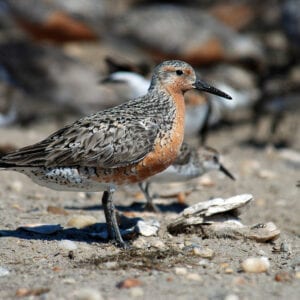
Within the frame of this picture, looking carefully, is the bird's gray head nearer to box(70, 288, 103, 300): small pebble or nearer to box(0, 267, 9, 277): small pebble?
box(0, 267, 9, 277): small pebble

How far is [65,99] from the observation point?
42.9ft

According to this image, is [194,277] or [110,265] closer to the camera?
[194,277]

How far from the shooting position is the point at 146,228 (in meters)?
6.54

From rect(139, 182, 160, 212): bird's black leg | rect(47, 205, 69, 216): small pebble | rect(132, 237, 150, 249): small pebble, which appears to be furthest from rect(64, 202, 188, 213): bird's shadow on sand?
rect(132, 237, 150, 249): small pebble

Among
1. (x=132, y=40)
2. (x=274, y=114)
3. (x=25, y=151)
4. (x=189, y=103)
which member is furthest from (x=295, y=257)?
(x=132, y=40)

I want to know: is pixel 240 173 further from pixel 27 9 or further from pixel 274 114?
pixel 27 9

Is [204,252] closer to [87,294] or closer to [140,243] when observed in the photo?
[140,243]

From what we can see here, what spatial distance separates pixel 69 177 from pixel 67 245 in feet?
1.77

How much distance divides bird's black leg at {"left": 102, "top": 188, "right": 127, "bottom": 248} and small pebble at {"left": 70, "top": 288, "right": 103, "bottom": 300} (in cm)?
137

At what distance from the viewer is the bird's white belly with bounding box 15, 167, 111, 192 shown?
6129 mm

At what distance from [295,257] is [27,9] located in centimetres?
1105

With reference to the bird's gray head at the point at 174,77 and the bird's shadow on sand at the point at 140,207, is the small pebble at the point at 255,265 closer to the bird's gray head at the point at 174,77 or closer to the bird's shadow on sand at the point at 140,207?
the bird's gray head at the point at 174,77

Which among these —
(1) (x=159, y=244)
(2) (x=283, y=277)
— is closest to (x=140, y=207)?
(1) (x=159, y=244)

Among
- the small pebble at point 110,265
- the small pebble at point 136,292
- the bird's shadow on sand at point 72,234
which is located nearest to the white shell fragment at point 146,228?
the bird's shadow on sand at point 72,234
